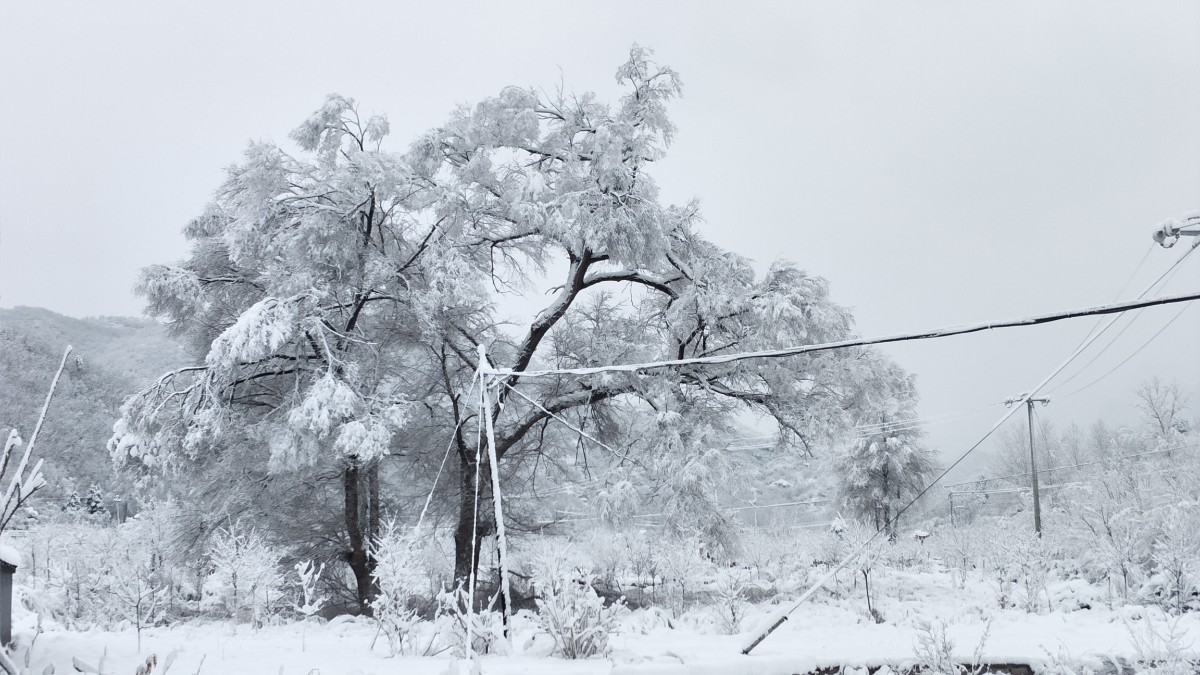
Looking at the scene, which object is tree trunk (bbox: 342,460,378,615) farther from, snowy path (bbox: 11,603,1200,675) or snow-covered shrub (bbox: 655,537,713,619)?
snow-covered shrub (bbox: 655,537,713,619)

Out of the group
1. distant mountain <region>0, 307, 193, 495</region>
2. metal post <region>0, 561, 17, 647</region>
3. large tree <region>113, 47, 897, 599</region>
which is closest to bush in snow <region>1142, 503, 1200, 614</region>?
large tree <region>113, 47, 897, 599</region>

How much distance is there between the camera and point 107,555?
44.6 feet

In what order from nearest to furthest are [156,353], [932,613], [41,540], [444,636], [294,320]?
[444,636]
[932,613]
[294,320]
[41,540]
[156,353]

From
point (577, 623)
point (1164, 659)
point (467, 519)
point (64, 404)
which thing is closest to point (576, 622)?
point (577, 623)

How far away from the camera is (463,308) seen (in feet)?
44.0

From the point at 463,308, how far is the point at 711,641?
7.19m

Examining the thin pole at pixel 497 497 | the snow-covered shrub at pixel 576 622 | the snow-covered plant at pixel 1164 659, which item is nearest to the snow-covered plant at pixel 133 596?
the thin pole at pixel 497 497

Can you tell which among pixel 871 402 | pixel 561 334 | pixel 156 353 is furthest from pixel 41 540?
pixel 156 353

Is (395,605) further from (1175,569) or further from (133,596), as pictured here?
(1175,569)

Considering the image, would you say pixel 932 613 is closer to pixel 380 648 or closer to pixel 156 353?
pixel 380 648

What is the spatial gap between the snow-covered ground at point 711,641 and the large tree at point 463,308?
259cm

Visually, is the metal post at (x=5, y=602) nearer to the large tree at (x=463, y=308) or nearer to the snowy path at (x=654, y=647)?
the snowy path at (x=654, y=647)

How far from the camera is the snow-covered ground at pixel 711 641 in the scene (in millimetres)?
5945

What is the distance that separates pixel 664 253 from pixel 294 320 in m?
6.32
